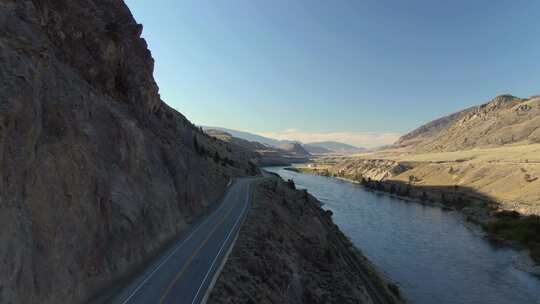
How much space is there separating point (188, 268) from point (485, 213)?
232 feet

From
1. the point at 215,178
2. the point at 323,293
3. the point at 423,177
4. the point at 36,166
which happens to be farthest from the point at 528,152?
the point at 36,166

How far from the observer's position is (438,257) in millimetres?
45969

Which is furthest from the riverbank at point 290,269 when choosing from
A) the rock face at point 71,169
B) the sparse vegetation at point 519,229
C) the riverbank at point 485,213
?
the sparse vegetation at point 519,229

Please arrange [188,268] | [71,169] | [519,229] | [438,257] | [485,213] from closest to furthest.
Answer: [71,169] → [188,268] → [438,257] → [519,229] → [485,213]

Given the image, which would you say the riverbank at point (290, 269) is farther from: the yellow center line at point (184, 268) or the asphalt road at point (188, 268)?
the yellow center line at point (184, 268)

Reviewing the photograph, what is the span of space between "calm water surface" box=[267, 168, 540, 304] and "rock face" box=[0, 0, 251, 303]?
25.5 metres

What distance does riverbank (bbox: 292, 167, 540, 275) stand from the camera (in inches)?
2103

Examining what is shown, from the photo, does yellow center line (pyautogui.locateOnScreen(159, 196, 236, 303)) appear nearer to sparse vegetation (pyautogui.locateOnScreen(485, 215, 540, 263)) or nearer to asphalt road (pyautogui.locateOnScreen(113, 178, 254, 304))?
asphalt road (pyautogui.locateOnScreen(113, 178, 254, 304))

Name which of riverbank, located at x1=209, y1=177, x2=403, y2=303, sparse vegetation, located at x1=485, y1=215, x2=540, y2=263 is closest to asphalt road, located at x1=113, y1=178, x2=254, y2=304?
riverbank, located at x1=209, y1=177, x2=403, y2=303

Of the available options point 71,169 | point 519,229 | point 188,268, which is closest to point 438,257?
point 519,229

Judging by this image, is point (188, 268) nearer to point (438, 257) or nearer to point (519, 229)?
point (438, 257)

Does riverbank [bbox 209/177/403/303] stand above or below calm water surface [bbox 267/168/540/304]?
above

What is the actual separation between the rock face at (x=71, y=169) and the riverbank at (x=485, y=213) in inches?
1799

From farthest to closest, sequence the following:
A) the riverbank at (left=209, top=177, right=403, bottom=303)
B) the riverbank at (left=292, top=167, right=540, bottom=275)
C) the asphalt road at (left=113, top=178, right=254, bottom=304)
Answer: the riverbank at (left=292, top=167, right=540, bottom=275), the riverbank at (left=209, top=177, right=403, bottom=303), the asphalt road at (left=113, top=178, right=254, bottom=304)
